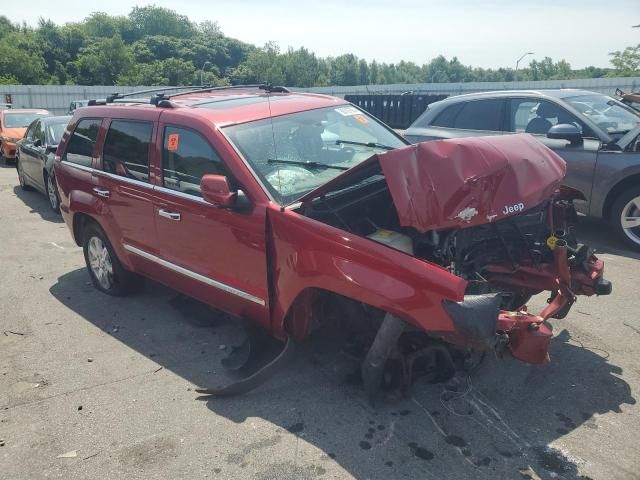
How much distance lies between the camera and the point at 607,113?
6902 mm

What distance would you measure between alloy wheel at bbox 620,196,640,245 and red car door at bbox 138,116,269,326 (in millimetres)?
4740

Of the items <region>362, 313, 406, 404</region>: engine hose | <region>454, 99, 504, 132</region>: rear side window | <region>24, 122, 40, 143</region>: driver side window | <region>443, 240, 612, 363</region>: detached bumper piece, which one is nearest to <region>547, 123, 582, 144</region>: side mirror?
<region>454, 99, 504, 132</region>: rear side window

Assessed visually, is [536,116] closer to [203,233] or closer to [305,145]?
[305,145]

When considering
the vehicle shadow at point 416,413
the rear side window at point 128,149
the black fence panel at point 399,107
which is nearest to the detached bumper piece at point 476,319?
the vehicle shadow at point 416,413

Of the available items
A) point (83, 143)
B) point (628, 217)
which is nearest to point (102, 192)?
point (83, 143)

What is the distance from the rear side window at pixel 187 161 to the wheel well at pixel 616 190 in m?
4.84

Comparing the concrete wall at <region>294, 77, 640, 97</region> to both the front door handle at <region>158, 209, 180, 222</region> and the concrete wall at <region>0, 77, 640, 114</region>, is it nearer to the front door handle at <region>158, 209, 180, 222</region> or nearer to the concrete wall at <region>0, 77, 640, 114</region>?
the concrete wall at <region>0, 77, 640, 114</region>

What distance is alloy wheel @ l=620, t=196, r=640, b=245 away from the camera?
6.24 meters

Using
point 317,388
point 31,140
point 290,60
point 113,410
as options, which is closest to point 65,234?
point 31,140

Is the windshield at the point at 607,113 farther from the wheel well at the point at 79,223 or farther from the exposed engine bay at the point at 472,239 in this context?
the wheel well at the point at 79,223

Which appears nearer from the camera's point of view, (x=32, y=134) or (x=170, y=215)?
Result: (x=170, y=215)

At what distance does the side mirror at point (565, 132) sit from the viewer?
6262 millimetres

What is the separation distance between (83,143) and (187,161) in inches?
72.1

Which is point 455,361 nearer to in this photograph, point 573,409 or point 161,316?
point 573,409
